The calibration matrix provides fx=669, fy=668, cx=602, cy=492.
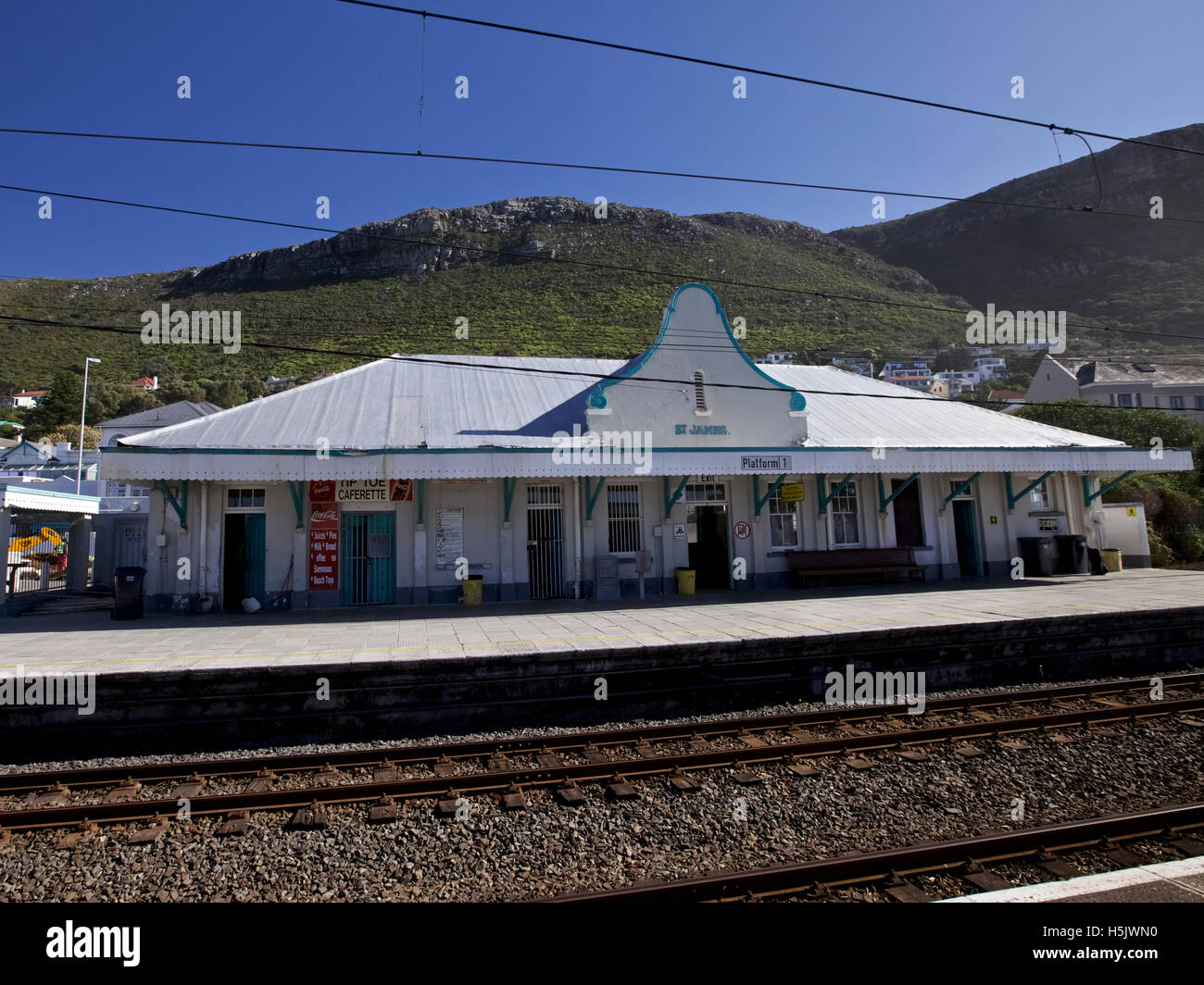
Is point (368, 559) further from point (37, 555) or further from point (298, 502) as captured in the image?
point (37, 555)

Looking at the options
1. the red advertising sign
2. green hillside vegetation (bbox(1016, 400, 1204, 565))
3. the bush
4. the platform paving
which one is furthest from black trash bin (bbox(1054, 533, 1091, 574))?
the red advertising sign

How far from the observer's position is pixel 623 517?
17.3 metres

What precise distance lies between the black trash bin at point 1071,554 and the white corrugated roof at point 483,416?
280 centimetres

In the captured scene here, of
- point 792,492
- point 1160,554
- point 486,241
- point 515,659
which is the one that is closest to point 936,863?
point 515,659

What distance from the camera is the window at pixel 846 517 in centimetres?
1888

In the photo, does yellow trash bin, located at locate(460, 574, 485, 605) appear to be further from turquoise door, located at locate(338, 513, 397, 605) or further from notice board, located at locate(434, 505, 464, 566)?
turquoise door, located at locate(338, 513, 397, 605)

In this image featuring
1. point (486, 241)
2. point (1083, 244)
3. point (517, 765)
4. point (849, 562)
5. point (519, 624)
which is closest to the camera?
point (517, 765)

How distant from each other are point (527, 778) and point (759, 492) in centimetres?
1253

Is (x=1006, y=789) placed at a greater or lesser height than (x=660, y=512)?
lesser

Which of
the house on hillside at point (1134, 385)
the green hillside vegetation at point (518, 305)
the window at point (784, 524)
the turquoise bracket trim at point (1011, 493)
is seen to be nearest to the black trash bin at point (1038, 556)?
the turquoise bracket trim at point (1011, 493)
